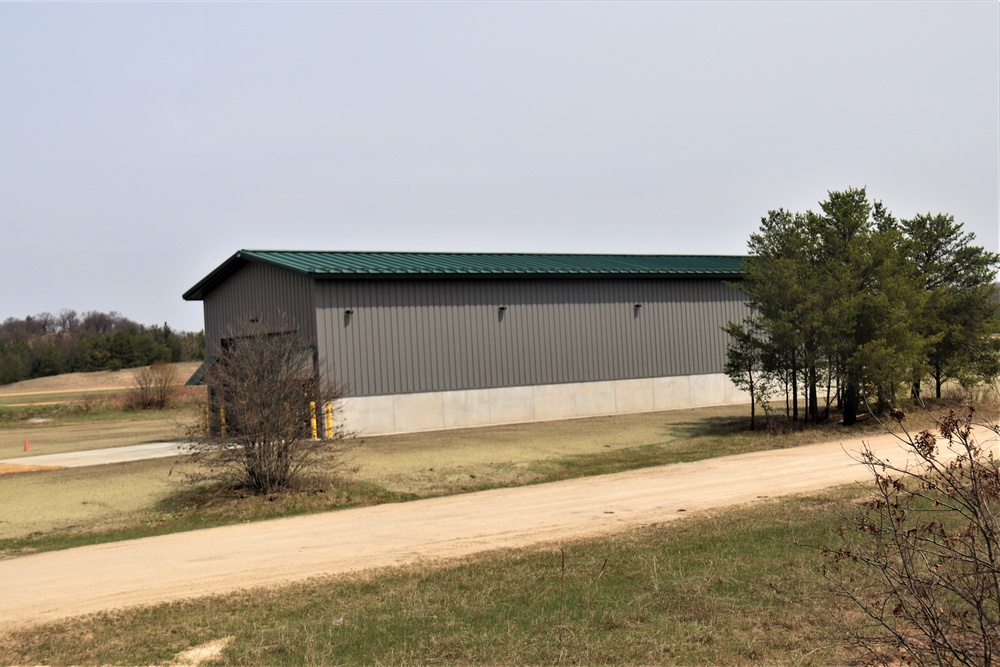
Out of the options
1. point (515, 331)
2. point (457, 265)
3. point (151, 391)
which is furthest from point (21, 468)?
point (151, 391)

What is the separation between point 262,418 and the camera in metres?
16.3

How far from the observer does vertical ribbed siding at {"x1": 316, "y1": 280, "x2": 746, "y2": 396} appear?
28562mm

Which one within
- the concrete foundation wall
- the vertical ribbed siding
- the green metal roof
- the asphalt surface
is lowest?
the asphalt surface

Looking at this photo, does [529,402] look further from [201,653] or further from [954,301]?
[201,653]

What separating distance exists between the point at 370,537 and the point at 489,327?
18.8 meters

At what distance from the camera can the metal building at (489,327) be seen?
28.5 m

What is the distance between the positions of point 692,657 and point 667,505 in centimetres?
768

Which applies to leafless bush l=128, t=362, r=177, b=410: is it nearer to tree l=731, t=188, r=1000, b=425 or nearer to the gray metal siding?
the gray metal siding

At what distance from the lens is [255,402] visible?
641 inches

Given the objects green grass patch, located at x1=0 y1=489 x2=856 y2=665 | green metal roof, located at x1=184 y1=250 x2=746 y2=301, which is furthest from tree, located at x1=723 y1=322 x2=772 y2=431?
green grass patch, located at x1=0 y1=489 x2=856 y2=665

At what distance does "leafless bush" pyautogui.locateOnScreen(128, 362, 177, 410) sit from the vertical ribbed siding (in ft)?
84.8

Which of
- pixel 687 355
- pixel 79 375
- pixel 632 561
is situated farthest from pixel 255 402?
Result: pixel 79 375

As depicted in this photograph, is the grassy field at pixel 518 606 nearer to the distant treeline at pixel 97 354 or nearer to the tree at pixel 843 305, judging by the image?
the tree at pixel 843 305

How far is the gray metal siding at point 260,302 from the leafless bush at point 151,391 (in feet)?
53.6
